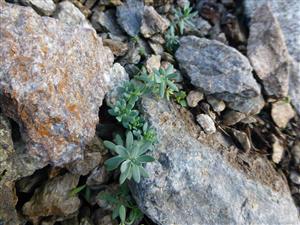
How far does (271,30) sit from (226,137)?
1.38 m

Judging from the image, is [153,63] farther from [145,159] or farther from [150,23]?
[145,159]

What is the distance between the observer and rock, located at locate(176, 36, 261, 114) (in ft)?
12.5

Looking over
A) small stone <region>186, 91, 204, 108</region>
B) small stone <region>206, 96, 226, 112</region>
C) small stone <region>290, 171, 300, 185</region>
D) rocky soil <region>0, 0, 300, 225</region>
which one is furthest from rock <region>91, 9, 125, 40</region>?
small stone <region>290, 171, 300, 185</region>

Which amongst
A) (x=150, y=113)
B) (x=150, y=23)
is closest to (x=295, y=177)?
(x=150, y=113)

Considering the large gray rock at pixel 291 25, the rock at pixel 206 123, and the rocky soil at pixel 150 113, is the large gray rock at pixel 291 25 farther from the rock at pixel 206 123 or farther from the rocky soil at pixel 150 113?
the rock at pixel 206 123

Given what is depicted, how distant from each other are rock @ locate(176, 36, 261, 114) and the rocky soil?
12 millimetres

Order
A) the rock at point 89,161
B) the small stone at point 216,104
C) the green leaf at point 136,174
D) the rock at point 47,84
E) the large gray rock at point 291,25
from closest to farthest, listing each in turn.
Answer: the rock at point 47,84, the green leaf at point 136,174, the rock at point 89,161, the small stone at point 216,104, the large gray rock at point 291,25

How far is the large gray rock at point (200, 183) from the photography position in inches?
135

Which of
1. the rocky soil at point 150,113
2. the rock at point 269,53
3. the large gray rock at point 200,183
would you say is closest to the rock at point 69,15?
the rocky soil at point 150,113

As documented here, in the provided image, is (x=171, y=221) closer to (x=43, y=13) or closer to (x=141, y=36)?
(x=141, y=36)

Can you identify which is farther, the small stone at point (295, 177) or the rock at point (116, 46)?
the small stone at point (295, 177)

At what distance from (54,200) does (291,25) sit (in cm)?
338

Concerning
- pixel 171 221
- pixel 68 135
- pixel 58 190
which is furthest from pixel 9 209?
pixel 171 221

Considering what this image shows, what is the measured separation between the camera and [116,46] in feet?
12.5
